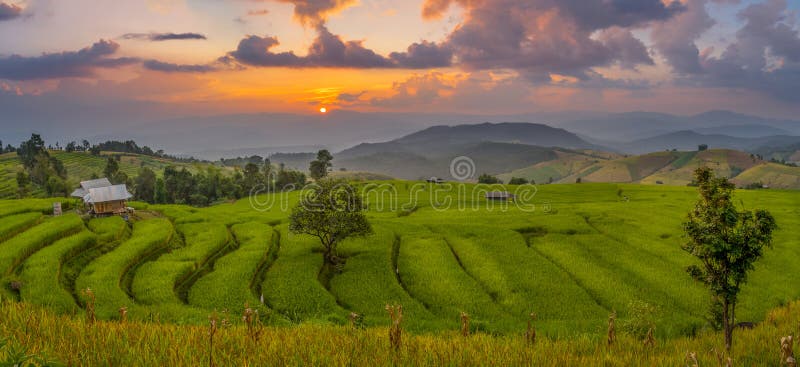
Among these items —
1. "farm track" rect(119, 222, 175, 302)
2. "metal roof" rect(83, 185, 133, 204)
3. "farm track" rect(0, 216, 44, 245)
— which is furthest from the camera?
"metal roof" rect(83, 185, 133, 204)

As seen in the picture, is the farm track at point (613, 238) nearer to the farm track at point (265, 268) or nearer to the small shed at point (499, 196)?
the small shed at point (499, 196)

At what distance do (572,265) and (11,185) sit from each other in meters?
204

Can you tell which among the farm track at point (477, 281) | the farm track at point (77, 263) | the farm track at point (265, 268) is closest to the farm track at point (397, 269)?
the farm track at point (477, 281)

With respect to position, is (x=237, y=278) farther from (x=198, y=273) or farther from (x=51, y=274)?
(x=51, y=274)

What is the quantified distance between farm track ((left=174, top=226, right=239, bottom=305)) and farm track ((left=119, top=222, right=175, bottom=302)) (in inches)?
132

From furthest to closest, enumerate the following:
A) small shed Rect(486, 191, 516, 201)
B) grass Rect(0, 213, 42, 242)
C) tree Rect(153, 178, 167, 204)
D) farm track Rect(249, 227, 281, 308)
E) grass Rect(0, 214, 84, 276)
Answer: tree Rect(153, 178, 167, 204) → small shed Rect(486, 191, 516, 201) → grass Rect(0, 213, 42, 242) → grass Rect(0, 214, 84, 276) → farm track Rect(249, 227, 281, 308)

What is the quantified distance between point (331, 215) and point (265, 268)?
821cm

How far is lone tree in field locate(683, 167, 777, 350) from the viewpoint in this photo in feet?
57.6

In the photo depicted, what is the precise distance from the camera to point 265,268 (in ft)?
140

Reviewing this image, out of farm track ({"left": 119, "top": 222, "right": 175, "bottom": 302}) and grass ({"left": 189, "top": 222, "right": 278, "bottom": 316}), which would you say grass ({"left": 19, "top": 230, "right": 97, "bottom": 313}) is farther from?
grass ({"left": 189, "top": 222, "right": 278, "bottom": 316})

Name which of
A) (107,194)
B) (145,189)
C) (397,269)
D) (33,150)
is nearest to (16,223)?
(107,194)

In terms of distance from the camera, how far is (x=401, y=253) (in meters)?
49.3

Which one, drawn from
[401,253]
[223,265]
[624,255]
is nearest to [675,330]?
[624,255]

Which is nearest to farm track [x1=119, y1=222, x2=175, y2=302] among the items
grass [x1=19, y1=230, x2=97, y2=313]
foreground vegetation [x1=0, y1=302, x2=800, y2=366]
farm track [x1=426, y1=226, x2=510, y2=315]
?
grass [x1=19, y1=230, x2=97, y2=313]
